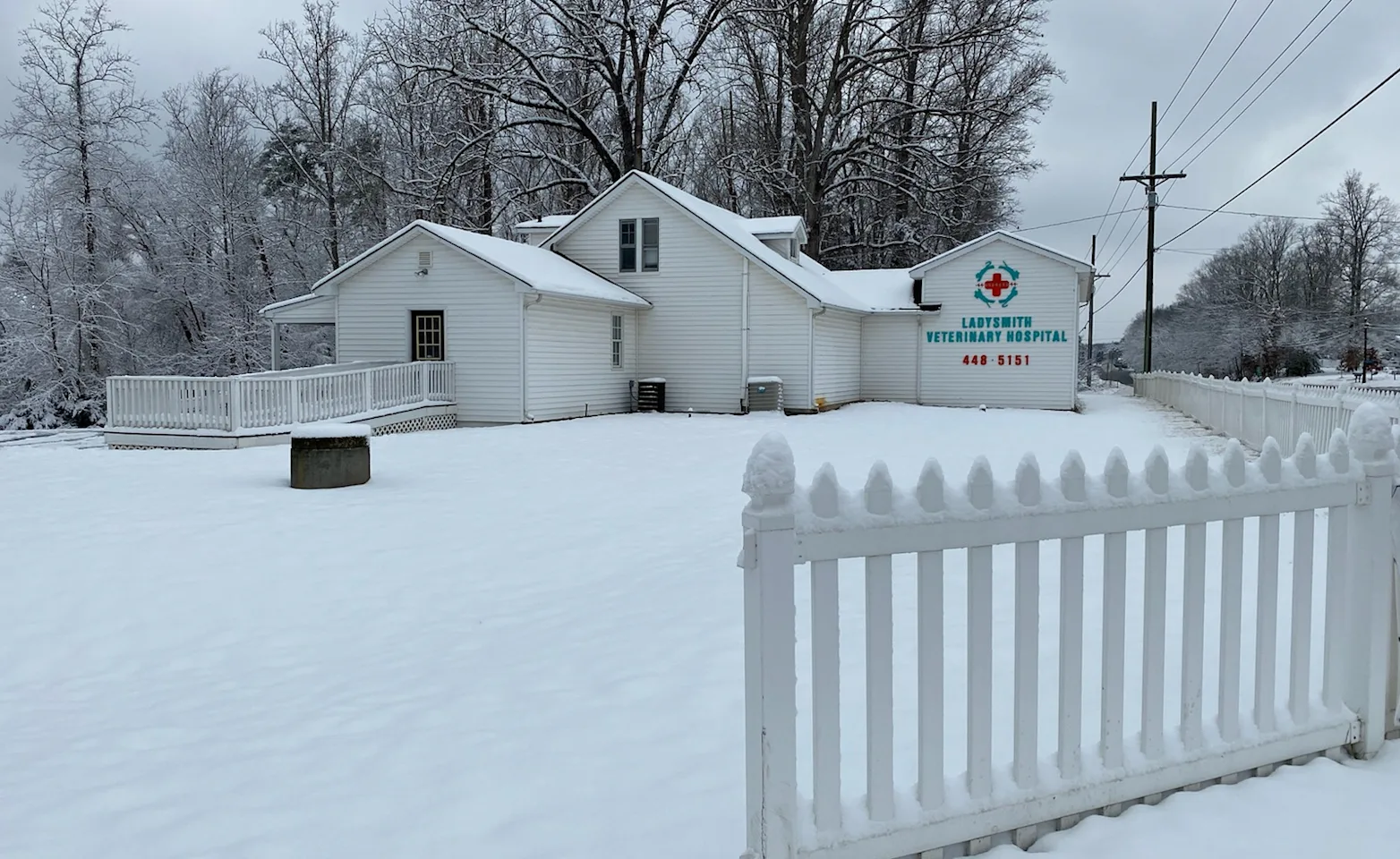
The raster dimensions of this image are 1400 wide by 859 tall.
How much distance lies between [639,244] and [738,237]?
259 centimetres

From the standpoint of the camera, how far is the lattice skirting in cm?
1798

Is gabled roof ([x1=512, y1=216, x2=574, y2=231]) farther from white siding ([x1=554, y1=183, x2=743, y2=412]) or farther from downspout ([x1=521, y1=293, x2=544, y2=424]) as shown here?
downspout ([x1=521, y1=293, x2=544, y2=424])

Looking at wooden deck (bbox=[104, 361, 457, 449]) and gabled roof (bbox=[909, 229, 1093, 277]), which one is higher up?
gabled roof (bbox=[909, 229, 1093, 277])

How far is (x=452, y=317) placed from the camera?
1973 cm

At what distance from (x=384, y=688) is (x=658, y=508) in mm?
5088

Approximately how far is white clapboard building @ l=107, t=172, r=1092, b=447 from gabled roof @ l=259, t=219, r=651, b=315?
6 centimetres

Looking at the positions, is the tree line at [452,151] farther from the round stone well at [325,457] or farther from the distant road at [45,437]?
the round stone well at [325,457]

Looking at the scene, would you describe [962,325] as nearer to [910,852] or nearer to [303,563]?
[303,563]

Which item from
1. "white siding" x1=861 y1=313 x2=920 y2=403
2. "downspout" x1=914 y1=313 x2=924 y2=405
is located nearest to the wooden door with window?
"white siding" x1=861 y1=313 x2=920 y2=403

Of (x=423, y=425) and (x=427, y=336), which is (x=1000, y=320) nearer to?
(x=427, y=336)

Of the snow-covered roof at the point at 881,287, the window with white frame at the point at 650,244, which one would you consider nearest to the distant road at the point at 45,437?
the window with white frame at the point at 650,244

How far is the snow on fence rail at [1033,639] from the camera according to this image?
2316 mm

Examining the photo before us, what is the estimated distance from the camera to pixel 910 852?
2516 mm

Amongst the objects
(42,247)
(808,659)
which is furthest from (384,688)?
(42,247)
